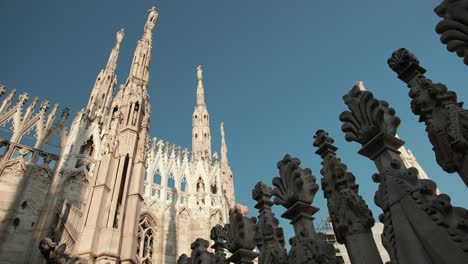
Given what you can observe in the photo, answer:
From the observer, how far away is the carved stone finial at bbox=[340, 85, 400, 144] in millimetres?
3598

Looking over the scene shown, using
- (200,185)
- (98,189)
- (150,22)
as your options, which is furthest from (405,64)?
(200,185)

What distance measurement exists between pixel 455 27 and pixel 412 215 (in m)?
1.56

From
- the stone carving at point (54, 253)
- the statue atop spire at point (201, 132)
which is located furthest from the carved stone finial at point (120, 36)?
the stone carving at point (54, 253)

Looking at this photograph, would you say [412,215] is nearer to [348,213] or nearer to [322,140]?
[348,213]

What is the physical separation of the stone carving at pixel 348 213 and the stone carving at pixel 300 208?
27 centimetres

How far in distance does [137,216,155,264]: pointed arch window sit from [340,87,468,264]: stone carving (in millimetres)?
20170

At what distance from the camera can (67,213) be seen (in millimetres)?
13859


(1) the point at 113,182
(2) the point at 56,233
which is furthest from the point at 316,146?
(2) the point at 56,233

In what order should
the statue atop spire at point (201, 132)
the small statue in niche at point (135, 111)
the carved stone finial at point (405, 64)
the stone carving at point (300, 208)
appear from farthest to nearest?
1. the statue atop spire at point (201, 132)
2. the small statue in niche at point (135, 111)
3. the stone carving at point (300, 208)
4. the carved stone finial at point (405, 64)

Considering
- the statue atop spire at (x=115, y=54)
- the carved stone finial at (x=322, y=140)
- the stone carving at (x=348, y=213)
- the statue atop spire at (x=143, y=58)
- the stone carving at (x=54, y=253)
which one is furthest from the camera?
the statue atop spire at (x=115, y=54)

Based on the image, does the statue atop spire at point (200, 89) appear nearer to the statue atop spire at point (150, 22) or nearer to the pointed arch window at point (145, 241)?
the statue atop spire at point (150, 22)

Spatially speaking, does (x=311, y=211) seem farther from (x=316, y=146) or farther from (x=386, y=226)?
(x=386, y=226)

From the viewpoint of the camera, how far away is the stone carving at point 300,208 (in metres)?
3.67

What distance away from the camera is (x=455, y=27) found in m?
2.88
